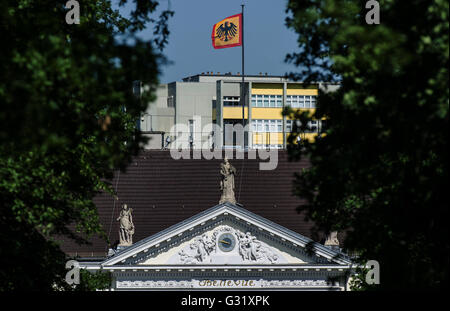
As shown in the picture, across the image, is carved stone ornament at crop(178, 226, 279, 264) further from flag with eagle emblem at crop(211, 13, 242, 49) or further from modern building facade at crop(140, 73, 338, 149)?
modern building facade at crop(140, 73, 338, 149)

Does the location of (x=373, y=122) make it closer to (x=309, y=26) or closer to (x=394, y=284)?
(x=309, y=26)

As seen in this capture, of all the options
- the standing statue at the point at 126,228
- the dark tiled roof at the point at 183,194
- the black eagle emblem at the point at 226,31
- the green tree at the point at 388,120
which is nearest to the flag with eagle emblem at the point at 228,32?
the black eagle emblem at the point at 226,31

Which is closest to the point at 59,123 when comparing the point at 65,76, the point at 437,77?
the point at 65,76

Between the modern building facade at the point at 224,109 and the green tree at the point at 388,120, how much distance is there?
270 feet

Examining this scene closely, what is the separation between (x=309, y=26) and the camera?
67.6 ft

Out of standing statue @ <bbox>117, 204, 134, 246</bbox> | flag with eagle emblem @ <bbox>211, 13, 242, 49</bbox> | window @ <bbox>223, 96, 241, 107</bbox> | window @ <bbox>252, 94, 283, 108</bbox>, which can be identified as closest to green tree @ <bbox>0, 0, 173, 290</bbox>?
standing statue @ <bbox>117, 204, 134, 246</bbox>

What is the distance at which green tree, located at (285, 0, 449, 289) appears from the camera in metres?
18.7

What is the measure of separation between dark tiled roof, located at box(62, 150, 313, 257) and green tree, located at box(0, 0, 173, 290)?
2931 centimetres

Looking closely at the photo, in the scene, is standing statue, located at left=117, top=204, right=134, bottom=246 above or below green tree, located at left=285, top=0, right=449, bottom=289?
below

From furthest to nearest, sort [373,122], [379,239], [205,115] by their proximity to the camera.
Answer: [205,115], [379,239], [373,122]

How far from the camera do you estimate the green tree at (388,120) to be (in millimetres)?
18734

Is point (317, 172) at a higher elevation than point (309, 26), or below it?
below
